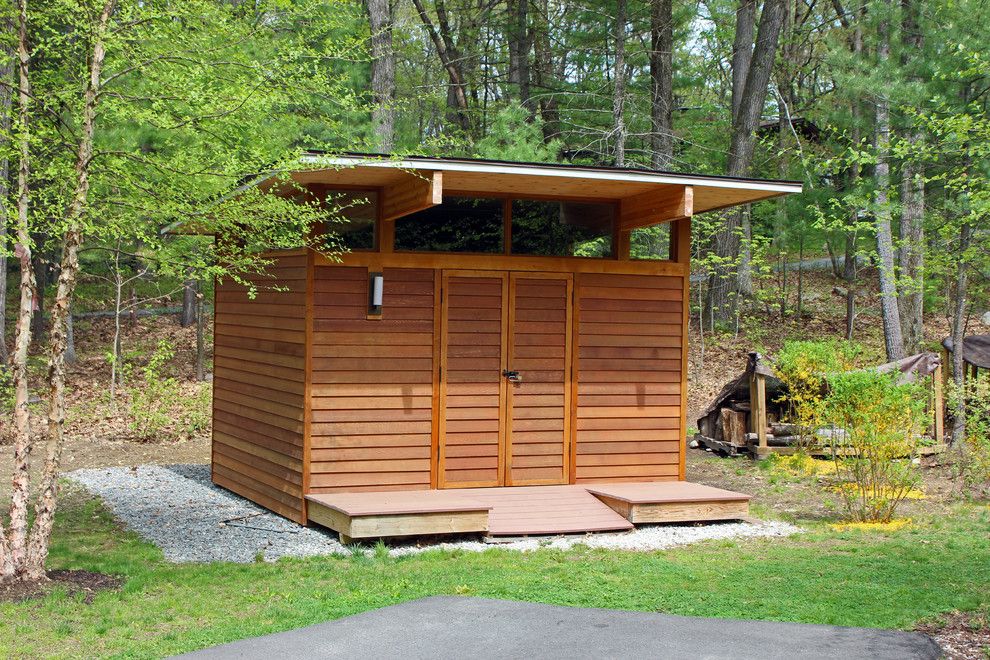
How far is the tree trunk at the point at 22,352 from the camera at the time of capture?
5957 mm

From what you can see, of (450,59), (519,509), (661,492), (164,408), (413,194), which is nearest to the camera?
(413,194)

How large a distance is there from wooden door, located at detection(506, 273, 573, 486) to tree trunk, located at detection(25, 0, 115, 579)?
392cm

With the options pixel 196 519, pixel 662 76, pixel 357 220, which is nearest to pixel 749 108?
pixel 662 76

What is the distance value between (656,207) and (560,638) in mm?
4568

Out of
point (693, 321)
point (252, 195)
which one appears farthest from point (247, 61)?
point (693, 321)

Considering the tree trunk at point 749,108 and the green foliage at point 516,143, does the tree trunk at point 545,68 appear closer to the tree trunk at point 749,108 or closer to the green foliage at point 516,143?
the green foliage at point 516,143

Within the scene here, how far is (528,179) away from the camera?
8.02m

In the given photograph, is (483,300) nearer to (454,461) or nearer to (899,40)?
(454,461)

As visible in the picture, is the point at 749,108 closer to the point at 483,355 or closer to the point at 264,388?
the point at 483,355

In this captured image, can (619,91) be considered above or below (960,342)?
above

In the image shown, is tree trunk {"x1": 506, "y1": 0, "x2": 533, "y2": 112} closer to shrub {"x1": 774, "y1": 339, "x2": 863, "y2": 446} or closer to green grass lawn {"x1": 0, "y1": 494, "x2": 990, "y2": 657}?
shrub {"x1": 774, "y1": 339, "x2": 863, "y2": 446}

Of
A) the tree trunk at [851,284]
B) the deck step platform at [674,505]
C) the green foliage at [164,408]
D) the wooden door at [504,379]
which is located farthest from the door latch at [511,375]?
the tree trunk at [851,284]

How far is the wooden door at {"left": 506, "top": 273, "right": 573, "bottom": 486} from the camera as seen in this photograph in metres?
8.86

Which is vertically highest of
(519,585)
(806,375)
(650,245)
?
(650,245)
